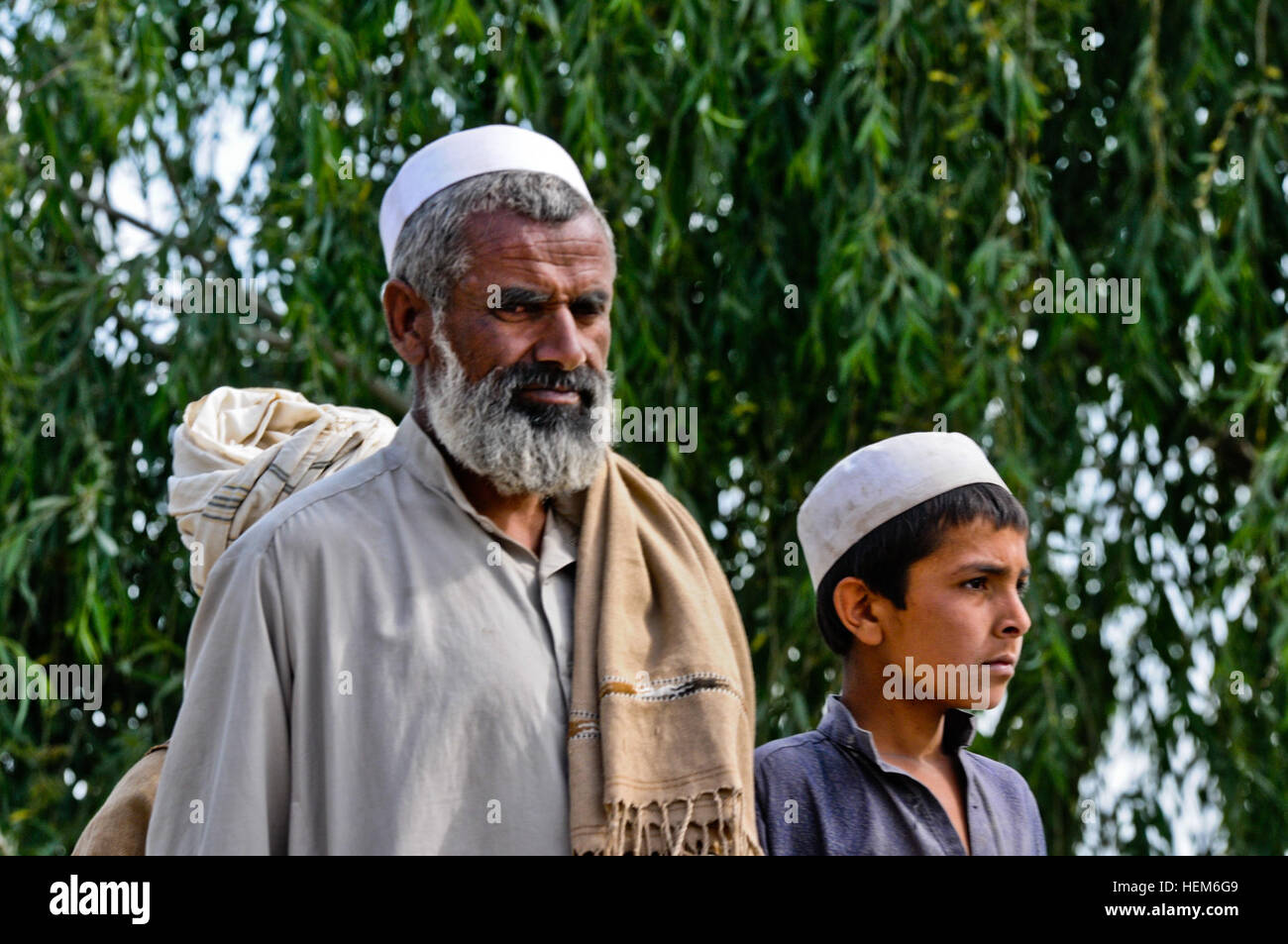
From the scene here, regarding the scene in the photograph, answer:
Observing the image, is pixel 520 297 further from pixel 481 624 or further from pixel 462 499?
pixel 481 624

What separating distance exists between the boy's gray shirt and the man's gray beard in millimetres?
477

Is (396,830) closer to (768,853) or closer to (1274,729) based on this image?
(768,853)

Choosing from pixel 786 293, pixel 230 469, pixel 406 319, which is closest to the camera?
pixel 406 319

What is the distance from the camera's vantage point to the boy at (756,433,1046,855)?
2.42m

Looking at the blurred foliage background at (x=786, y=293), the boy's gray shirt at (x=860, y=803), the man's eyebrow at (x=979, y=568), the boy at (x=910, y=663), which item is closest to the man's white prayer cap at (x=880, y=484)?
the boy at (x=910, y=663)

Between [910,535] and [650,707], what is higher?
[910,535]

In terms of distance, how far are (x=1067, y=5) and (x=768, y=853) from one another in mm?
2869

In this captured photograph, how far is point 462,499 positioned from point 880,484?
0.59m

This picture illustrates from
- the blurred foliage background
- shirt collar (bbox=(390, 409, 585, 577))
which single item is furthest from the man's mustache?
the blurred foliage background

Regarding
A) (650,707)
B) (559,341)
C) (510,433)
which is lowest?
(650,707)

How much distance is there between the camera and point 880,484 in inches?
100

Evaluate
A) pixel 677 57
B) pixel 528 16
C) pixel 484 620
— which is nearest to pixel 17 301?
pixel 528 16

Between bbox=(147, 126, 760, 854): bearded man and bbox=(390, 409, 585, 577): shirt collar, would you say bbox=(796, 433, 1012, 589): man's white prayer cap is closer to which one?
bbox=(147, 126, 760, 854): bearded man

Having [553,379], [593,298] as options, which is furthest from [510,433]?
[593,298]
